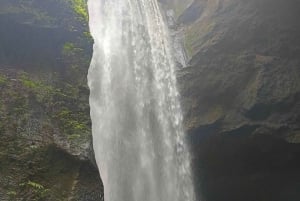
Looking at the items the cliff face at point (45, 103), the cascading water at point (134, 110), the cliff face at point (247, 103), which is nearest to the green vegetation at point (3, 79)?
the cliff face at point (45, 103)

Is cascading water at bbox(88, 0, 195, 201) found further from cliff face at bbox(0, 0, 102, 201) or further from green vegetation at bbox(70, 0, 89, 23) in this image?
cliff face at bbox(0, 0, 102, 201)

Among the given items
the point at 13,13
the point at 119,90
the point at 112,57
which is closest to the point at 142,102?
the point at 119,90

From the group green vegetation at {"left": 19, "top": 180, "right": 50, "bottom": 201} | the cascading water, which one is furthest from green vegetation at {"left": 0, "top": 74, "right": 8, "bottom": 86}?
the cascading water

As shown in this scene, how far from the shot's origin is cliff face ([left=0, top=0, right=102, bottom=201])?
6.71 meters

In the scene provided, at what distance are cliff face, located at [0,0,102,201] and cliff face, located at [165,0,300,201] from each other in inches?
226

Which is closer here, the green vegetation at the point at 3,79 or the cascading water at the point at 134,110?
the green vegetation at the point at 3,79

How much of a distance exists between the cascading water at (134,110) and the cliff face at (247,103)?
0.99 metres

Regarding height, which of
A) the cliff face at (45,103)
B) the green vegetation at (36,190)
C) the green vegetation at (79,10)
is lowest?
the green vegetation at (36,190)

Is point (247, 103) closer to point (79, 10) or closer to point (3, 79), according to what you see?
point (79, 10)

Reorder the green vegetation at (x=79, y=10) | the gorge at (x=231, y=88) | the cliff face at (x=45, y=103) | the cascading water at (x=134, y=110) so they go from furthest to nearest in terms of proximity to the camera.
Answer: the cascading water at (x=134, y=110)
the gorge at (x=231, y=88)
the green vegetation at (x=79, y=10)
the cliff face at (x=45, y=103)

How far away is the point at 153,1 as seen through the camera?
697 inches

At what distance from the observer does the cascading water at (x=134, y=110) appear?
11852 mm

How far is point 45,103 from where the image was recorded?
312 inches

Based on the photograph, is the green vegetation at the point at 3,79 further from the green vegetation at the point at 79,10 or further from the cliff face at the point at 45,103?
the green vegetation at the point at 79,10
